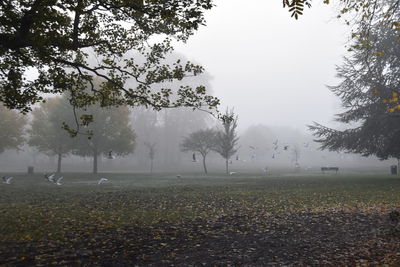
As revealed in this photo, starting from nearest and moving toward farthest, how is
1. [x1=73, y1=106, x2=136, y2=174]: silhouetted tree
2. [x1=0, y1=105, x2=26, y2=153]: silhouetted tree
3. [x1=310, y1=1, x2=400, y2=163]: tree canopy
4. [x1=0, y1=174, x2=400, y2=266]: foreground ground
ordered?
1. [x1=0, y1=174, x2=400, y2=266]: foreground ground
2. [x1=310, y1=1, x2=400, y2=163]: tree canopy
3. [x1=0, y1=105, x2=26, y2=153]: silhouetted tree
4. [x1=73, y1=106, x2=136, y2=174]: silhouetted tree

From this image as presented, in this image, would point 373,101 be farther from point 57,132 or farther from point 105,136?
point 57,132

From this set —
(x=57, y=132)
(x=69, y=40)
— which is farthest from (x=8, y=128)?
(x=69, y=40)

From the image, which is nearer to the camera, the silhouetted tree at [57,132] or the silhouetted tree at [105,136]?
the silhouetted tree at [57,132]

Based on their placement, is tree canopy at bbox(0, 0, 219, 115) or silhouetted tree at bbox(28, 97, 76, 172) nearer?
tree canopy at bbox(0, 0, 219, 115)

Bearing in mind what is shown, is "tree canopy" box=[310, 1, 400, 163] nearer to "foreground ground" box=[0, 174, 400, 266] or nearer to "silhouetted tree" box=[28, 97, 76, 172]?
"foreground ground" box=[0, 174, 400, 266]

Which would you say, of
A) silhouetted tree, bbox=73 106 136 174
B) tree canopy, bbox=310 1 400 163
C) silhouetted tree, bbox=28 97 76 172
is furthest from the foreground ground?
silhouetted tree, bbox=28 97 76 172

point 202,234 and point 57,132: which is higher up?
point 57,132

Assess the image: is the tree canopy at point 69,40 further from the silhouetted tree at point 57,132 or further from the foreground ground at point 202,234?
the silhouetted tree at point 57,132

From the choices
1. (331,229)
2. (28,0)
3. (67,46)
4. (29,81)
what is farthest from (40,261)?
(28,0)

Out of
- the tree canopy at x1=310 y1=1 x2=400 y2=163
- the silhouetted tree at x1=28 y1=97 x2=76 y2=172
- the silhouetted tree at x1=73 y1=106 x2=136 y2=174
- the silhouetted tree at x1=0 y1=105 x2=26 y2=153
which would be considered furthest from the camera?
the silhouetted tree at x1=73 y1=106 x2=136 y2=174

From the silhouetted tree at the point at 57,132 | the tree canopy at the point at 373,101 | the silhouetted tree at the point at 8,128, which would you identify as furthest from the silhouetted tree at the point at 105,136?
the tree canopy at the point at 373,101

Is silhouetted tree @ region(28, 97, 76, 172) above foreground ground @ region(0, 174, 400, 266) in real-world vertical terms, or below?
above

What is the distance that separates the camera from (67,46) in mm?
9125

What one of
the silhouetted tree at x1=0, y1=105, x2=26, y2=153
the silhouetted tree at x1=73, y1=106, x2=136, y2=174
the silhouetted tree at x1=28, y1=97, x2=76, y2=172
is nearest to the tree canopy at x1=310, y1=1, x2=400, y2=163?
the silhouetted tree at x1=73, y1=106, x2=136, y2=174
